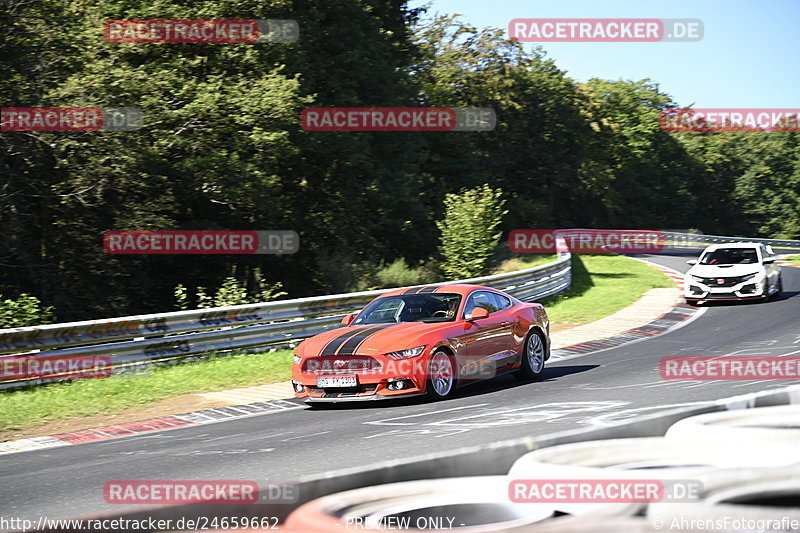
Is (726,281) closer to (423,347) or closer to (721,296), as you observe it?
(721,296)

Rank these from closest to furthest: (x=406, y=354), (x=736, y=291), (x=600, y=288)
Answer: (x=406, y=354) < (x=736, y=291) < (x=600, y=288)

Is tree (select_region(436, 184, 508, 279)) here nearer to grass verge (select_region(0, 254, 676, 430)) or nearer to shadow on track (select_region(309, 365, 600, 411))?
grass verge (select_region(0, 254, 676, 430))

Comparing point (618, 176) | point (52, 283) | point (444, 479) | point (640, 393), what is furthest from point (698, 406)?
point (618, 176)

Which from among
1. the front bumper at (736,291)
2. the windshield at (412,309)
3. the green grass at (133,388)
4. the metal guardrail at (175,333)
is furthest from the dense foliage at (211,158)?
the front bumper at (736,291)

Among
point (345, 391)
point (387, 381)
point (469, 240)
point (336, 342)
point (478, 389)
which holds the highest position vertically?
point (469, 240)

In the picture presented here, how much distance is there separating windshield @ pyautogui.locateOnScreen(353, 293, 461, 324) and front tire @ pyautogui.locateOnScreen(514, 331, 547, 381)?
1418 mm

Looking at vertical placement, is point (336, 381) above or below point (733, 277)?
below

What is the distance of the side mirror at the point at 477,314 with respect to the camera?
42.4 ft

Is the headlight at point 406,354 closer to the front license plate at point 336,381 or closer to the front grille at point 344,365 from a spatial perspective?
the front grille at point 344,365

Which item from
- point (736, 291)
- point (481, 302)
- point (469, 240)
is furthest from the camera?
point (469, 240)

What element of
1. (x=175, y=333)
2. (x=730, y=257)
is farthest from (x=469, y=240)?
(x=175, y=333)

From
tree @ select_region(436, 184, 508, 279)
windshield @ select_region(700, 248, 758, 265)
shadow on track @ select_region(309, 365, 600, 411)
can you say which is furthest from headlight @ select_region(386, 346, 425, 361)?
tree @ select_region(436, 184, 508, 279)

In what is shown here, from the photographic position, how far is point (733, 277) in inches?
939

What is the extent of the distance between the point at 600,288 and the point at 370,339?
18.3m
